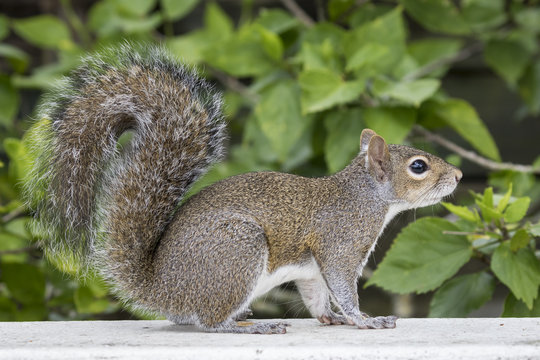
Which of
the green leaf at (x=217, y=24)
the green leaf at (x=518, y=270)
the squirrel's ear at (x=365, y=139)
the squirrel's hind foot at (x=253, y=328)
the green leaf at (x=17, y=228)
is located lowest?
the green leaf at (x=17, y=228)

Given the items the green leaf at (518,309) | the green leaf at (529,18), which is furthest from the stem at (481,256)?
the green leaf at (529,18)

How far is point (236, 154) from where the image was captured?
2322 mm

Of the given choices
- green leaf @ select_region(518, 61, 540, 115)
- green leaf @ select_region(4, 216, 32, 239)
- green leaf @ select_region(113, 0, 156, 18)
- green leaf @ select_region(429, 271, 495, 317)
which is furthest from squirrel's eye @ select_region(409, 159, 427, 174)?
green leaf @ select_region(113, 0, 156, 18)

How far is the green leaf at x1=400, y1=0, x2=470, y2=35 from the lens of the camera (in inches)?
84.7

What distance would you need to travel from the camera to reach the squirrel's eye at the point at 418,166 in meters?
1.42

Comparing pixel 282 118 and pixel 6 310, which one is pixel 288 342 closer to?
pixel 282 118

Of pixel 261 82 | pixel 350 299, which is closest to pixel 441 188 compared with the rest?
pixel 350 299

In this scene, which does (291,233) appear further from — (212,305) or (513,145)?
(513,145)

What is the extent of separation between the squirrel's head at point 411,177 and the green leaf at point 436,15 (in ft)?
2.80

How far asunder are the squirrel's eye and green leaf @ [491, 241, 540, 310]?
0.79 ft

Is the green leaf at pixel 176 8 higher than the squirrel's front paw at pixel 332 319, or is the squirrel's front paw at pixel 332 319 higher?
the green leaf at pixel 176 8

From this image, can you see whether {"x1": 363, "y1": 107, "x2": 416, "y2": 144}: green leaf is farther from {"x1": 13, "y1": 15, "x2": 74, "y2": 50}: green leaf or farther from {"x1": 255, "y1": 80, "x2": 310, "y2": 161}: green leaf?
{"x1": 13, "y1": 15, "x2": 74, "y2": 50}: green leaf

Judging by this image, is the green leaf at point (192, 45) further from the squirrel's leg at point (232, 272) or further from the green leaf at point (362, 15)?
the squirrel's leg at point (232, 272)

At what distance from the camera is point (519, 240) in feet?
4.77
